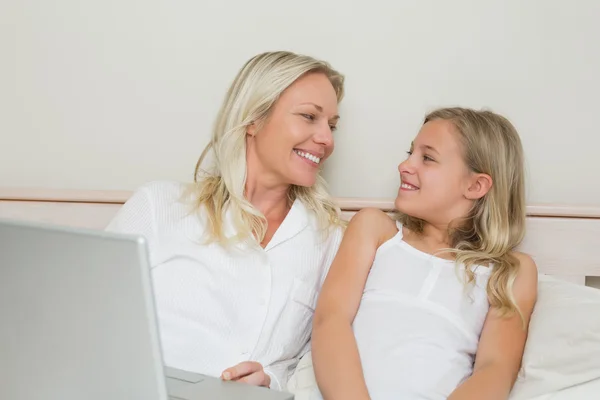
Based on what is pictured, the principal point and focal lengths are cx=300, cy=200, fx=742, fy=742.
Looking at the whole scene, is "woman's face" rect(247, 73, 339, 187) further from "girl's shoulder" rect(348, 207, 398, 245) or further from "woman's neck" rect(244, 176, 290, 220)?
"girl's shoulder" rect(348, 207, 398, 245)

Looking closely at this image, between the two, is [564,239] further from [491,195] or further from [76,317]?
[76,317]

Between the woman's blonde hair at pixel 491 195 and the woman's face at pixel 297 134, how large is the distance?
238 millimetres

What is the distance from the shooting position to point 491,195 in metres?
1.55

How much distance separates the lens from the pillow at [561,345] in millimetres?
1266

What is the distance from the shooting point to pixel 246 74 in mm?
1646

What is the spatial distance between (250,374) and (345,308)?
22 cm

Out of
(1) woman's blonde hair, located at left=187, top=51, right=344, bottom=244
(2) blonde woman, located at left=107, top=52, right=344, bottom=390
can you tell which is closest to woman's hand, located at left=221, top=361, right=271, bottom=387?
(2) blonde woman, located at left=107, top=52, right=344, bottom=390

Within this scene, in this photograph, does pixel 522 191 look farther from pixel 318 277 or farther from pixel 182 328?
pixel 182 328

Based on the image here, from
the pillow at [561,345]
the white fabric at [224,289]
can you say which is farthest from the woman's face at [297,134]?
the pillow at [561,345]

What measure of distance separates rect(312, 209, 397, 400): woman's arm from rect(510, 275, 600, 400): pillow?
0.29 m

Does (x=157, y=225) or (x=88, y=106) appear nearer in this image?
(x=157, y=225)

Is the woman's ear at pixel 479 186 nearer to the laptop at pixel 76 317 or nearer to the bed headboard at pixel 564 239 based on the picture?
the bed headboard at pixel 564 239

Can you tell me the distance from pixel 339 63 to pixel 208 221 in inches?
21.2

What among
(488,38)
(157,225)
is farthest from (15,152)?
(488,38)
